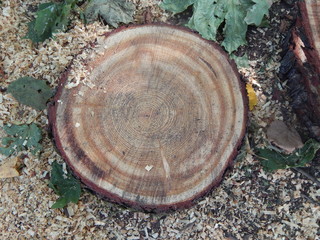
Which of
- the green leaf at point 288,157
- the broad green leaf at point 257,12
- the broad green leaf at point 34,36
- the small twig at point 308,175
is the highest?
the broad green leaf at point 257,12

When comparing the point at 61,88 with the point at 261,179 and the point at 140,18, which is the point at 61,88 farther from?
the point at 261,179

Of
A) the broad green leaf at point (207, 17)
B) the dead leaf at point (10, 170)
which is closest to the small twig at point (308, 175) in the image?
the broad green leaf at point (207, 17)

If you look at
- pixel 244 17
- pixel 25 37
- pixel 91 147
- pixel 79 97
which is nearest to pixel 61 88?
pixel 79 97

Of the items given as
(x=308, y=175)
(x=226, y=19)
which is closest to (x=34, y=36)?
(x=226, y=19)

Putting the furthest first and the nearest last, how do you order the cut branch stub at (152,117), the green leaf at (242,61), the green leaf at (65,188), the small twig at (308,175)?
the green leaf at (242,61) → the small twig at (308,175) → the green leaf at (65,188) → the cut branch stub at (152,117)

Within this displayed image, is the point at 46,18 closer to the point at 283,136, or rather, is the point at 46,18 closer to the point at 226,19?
the point at 226,19

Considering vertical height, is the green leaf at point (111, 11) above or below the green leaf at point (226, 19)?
below

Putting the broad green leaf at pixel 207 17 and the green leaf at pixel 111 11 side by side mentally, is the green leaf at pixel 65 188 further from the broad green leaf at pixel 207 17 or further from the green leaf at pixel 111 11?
the broad green leaf at pixel 207 17

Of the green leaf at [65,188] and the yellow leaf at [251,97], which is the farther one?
the yellow leaf at [251,97]

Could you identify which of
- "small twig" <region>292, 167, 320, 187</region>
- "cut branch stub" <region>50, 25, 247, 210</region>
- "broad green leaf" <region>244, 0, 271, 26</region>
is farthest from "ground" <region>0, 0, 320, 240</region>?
"cut branch stub" <region>50, 25, 247, 210</region>
